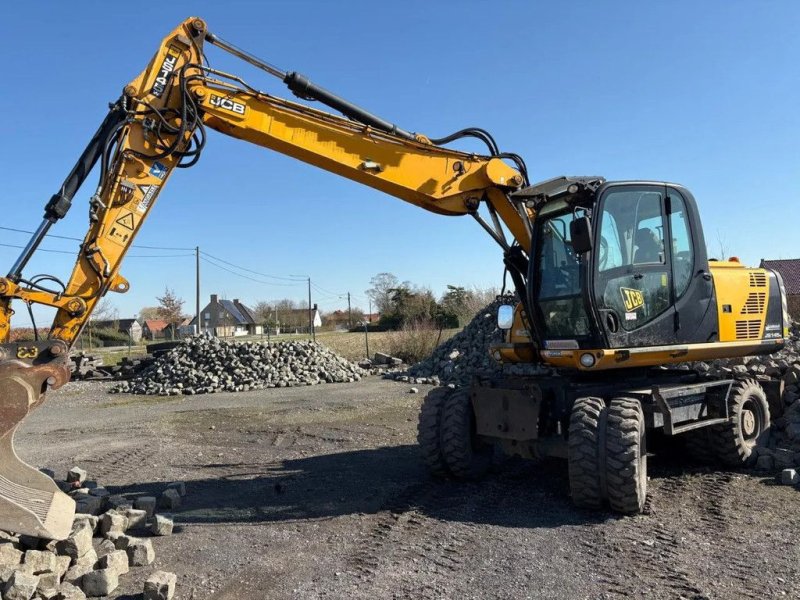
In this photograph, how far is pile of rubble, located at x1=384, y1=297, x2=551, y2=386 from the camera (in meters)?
17.3

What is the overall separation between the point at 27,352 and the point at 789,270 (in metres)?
32.8

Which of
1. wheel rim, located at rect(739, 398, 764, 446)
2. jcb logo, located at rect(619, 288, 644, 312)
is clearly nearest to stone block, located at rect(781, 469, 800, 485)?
wheel rim, located at rect(739, 398, 764, 446)

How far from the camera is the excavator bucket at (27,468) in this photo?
450 cm

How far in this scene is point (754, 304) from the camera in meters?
7.25

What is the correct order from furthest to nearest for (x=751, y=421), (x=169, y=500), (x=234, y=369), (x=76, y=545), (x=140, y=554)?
(x=234, y=369) → (x=751, y=421) → (x=169, y=500) → (x=140, y=554) → (x=76, y=545)

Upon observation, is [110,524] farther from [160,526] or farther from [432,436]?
[432,436]

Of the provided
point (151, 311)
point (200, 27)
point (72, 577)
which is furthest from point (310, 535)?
point (151, 311)

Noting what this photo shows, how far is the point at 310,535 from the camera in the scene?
5.48 meters

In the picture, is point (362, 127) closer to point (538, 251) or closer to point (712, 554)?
point (538, 251)

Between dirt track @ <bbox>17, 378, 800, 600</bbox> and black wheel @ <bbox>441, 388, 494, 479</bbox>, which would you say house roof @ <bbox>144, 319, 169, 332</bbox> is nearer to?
dirt track @ <bbox>17, 378, 800, 600</bbox>

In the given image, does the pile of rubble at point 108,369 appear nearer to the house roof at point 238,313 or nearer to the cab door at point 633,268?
the cab door at point 633,268

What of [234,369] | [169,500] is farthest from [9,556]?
[234,369]

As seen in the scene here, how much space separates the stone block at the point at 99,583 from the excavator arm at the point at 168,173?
1.65ft

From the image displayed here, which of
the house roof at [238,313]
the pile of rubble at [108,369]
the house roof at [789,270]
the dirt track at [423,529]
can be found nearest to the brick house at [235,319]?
the house roof at [238,313]
